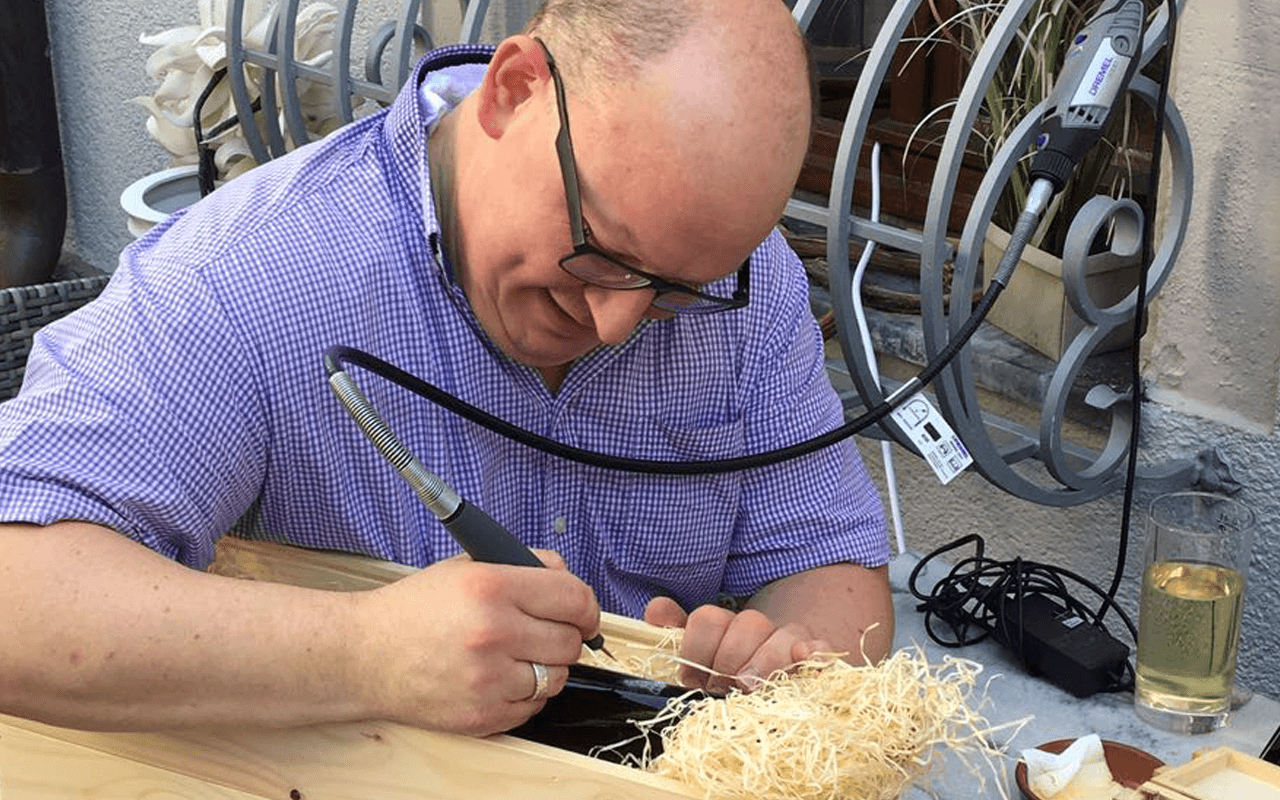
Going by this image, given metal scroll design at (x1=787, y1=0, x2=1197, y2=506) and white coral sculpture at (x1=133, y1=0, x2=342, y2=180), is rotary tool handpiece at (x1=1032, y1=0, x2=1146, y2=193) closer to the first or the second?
metal scroll design at (x1=787, y1=0, x2=1197, y2=506)

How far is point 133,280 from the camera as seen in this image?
4.56 feet

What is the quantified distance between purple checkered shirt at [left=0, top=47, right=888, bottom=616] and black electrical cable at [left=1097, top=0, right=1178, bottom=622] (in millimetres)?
473

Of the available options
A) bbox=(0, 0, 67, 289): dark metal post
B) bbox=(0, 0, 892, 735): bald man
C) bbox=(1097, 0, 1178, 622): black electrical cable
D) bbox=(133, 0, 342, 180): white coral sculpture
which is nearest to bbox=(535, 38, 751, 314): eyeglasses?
bbox=(0, 0, 892, 735): bald man

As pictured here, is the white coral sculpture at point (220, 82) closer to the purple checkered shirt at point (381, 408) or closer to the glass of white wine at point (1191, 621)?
the purple checkered shirt at point (381, 408)

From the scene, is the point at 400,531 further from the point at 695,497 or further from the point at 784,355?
the point at 784,355

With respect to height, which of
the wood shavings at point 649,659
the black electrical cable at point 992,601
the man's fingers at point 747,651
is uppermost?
the man's fingers at point 747,651

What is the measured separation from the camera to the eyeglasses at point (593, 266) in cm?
128

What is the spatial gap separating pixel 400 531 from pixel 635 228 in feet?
1.36

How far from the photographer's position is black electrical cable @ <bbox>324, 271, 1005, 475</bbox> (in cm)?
138

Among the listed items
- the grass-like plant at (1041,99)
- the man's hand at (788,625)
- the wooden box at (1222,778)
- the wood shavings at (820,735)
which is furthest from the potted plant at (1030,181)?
the wood shavings at (820,735)

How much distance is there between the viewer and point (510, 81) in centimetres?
135

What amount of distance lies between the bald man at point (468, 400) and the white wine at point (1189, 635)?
0.94ft

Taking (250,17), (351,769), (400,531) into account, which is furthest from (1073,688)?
(250,17)

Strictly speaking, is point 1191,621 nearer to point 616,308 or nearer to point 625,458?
point 625,458
